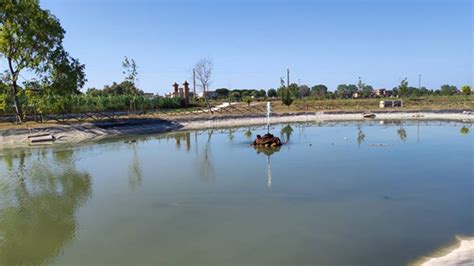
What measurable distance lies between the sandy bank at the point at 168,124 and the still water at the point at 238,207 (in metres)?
8.97

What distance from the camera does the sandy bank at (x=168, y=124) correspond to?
30031 millimetres

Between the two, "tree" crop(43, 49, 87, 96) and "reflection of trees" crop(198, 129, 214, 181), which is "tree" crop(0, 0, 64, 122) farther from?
"reflection of trees" crop(198, 129, 214, 181)

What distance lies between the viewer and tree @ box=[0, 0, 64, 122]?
3050 cm

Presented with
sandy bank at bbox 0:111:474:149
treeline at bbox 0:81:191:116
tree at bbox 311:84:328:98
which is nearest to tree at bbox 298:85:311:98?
tree at bbox 311:84:328:98

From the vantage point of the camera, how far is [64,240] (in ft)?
30.1

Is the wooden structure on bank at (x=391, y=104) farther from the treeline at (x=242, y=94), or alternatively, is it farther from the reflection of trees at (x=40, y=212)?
the reflection of trees at (x=40, y=212)

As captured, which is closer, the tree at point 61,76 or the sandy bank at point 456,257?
the sandy bank at point 456,257

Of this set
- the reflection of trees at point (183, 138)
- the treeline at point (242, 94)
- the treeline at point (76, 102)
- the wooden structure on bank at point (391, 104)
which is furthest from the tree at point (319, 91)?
the reflection of trees at point (183, 138)

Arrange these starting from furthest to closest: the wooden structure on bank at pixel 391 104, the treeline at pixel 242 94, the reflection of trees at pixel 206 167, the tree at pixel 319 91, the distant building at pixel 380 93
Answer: the distant building at pixel 380 93 → the tree at pixel 319 91 → the treeline at pixel 242 94 → the wooden structure on bank at pixel 391 104 → the reflection of trees at pixel 206 167

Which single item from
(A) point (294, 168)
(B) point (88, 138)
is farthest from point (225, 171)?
(B) point (88, 138)

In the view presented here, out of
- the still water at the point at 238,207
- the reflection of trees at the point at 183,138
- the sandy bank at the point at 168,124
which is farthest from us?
the sandy bank at the point at 168,124

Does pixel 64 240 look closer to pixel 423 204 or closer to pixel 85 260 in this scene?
pixel 85 260

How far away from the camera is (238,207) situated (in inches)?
449

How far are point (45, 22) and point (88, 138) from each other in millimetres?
11045
